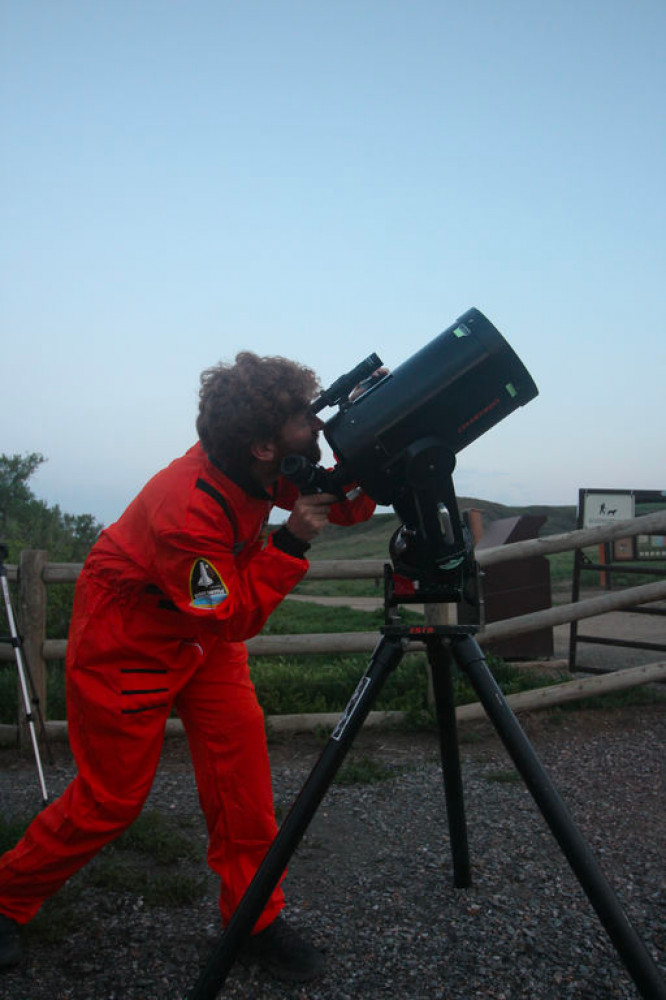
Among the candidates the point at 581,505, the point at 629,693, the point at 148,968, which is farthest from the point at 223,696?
the point at 581,505

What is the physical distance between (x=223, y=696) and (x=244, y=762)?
0.73ft

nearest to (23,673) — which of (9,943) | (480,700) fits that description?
(9,943)

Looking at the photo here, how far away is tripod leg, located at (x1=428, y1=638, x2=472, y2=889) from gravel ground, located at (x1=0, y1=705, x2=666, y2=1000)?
14 cm

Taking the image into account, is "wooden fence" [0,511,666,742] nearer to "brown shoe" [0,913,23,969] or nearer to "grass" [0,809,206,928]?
"grass" [0,809,206,928]

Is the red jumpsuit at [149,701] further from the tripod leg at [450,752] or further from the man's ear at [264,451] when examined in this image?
the tripod leg at [450,752]

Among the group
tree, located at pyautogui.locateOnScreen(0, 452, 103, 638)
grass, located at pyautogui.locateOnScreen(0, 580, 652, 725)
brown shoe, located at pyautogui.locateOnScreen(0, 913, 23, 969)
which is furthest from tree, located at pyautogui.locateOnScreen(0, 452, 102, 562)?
brown shoe, located at pyautogui.locateOnScreen(0, 913, 23, 969)

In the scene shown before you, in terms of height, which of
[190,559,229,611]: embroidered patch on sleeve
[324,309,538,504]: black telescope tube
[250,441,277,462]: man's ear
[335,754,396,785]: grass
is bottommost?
[335,754,396,785]: grass

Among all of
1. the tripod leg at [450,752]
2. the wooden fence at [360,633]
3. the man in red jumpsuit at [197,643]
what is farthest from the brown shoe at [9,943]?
the wooden fence at [360,633]

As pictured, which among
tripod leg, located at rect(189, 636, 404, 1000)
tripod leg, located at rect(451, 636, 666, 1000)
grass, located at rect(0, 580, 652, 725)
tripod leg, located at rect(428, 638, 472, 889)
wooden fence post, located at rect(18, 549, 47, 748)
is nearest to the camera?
tripod leg, located at rect(451, 636, 666, 1000)

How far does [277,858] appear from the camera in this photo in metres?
2.21

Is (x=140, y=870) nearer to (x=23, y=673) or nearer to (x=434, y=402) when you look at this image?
(x=23, y=673)

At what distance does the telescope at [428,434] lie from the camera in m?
2.20

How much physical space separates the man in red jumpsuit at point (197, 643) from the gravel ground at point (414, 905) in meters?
0.21

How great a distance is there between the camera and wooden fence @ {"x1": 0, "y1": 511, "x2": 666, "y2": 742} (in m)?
5.19
